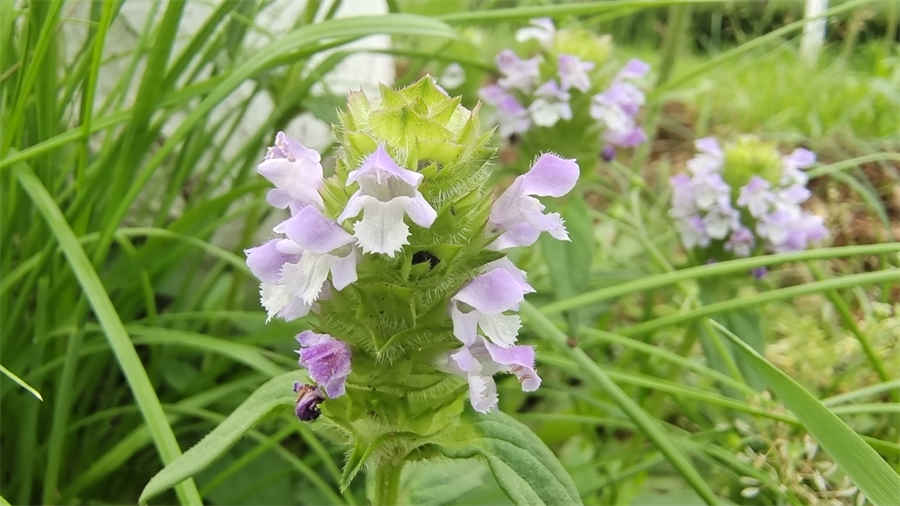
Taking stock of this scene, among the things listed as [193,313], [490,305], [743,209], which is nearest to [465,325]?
[490,305]

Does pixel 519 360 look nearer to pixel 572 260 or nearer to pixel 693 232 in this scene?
pixel 572 260

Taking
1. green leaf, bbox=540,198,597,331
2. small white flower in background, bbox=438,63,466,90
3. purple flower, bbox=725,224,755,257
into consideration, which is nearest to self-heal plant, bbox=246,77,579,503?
green leaf, bbox=540,198,597,331

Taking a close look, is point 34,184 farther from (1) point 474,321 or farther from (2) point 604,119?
(2) point 604,119

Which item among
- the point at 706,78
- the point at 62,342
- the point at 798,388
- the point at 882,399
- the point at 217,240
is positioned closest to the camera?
the point at 798,388

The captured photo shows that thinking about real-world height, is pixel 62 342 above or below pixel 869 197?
below

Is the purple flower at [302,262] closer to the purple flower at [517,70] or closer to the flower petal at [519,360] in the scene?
the flower petal at [519,360]

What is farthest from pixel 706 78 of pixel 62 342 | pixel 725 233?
pixel 62 342
